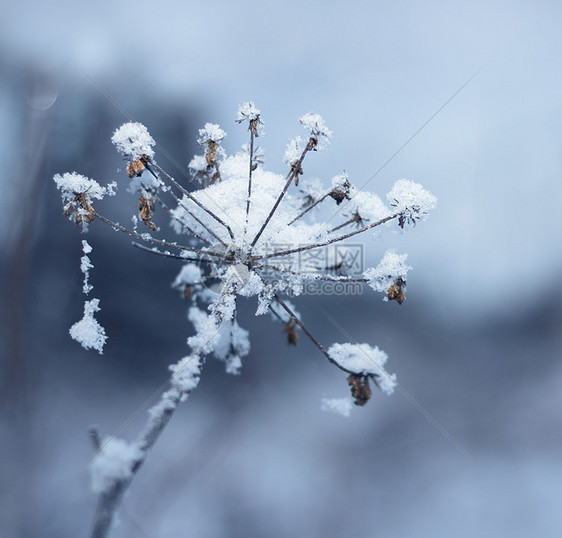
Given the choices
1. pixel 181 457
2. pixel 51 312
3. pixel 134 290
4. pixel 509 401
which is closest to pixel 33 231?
pixel 51 312

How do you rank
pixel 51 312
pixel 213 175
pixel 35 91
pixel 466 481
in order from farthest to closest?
1. pixel 466 481
2. pixel 35 91
3. pixel 51 312
4. pixel 213 175

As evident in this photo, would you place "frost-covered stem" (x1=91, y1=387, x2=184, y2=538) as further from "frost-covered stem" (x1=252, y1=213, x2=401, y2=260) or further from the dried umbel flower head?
"frost-covered stem" (x1=252, y1=213, x2=401, y2=260)

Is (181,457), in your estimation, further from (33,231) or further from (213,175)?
(213,175)

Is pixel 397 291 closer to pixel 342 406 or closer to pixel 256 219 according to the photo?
pixel 342 406

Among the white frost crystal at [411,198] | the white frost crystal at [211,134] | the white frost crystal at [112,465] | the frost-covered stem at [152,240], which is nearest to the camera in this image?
the white frost crystal at [112,465]

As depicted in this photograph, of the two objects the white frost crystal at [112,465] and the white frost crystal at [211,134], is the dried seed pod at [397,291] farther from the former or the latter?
the white frost crystal at [112,465]

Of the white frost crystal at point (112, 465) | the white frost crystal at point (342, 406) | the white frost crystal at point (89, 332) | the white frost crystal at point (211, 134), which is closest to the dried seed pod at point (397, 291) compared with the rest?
the white frost crystal at point (342, 406)

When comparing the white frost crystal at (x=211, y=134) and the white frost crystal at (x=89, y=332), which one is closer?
the white frost crystal at (x=89, y=332)
